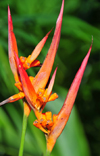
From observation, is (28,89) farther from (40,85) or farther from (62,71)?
(62,71)

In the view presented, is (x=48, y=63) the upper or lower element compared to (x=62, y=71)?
upper

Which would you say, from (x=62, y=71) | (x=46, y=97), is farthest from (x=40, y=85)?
(x=62, y=71)

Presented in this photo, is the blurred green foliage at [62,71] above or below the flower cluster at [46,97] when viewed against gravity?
below

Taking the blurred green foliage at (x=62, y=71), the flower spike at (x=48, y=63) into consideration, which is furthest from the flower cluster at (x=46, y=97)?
the blurred green foliage at (x=62, y=71)

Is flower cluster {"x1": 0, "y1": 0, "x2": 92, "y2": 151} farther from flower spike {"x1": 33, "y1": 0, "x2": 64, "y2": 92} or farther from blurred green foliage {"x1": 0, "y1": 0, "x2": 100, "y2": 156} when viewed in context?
blurred green foliage {"x1": 0, "y1": 0, "x2": 100, "y2": 156}

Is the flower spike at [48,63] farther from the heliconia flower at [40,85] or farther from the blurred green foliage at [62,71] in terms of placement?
the blurred green foliage at [62,71]

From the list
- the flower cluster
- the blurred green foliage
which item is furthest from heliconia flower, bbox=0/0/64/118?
the blurred green foliage
